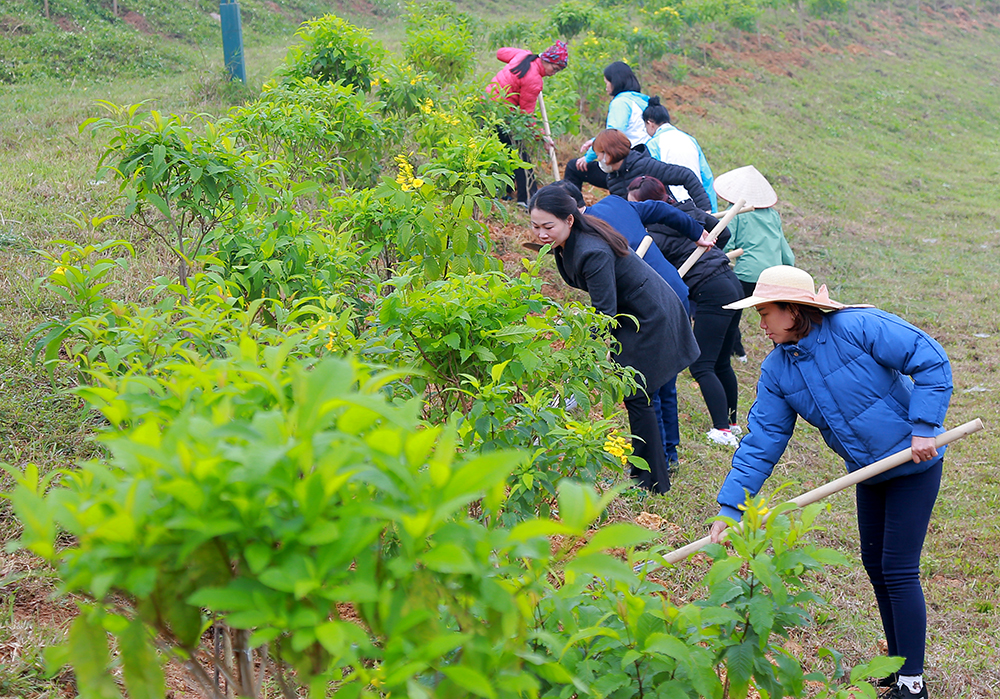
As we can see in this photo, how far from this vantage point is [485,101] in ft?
21.7

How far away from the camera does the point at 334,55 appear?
5.87 meters

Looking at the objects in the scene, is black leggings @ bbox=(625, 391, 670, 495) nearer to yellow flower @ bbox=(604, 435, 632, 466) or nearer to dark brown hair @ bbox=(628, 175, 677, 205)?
yellow flower @ bbox=(604, 435, 632, 466)

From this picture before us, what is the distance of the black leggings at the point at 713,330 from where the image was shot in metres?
4.65

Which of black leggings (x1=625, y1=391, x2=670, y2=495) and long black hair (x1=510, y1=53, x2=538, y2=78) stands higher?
long black hair (x1=510, y1=53, x2=538, y2=78)

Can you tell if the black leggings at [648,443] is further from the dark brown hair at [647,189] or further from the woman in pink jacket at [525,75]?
the woman in pink jacket at [525,75]

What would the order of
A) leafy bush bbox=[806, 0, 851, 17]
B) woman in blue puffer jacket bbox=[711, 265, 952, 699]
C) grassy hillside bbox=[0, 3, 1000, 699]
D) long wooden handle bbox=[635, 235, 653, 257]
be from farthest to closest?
leafy bush bbox=[806, 0, 851, 17], long wooden handle bbox=[635, 235, 653, 257], grassy hillside bbox=[0, 3, 1000, 699], woman in blue puffer jacket bbox=[711, 265, 952, 699]

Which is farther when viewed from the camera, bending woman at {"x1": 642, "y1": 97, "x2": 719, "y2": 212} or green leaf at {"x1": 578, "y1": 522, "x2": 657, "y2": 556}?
bending woman at {"x1": 642, "y1": 97, "x2": 719, "y2": 212}

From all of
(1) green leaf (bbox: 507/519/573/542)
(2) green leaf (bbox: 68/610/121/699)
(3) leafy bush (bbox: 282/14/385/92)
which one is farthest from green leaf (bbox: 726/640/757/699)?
(3) leafy bush (bbox: 282/14/385/92)

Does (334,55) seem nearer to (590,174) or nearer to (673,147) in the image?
(590,174)

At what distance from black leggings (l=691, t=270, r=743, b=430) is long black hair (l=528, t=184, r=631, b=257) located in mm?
1145

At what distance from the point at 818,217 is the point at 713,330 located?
6.35 m

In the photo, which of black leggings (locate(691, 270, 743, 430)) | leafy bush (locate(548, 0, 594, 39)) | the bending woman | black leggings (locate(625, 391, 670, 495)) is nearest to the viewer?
black leggings (locate(625, 391, 670, 495))

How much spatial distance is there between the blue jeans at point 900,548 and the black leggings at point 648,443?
3.94ft

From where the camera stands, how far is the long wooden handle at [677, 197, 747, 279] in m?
4.68
